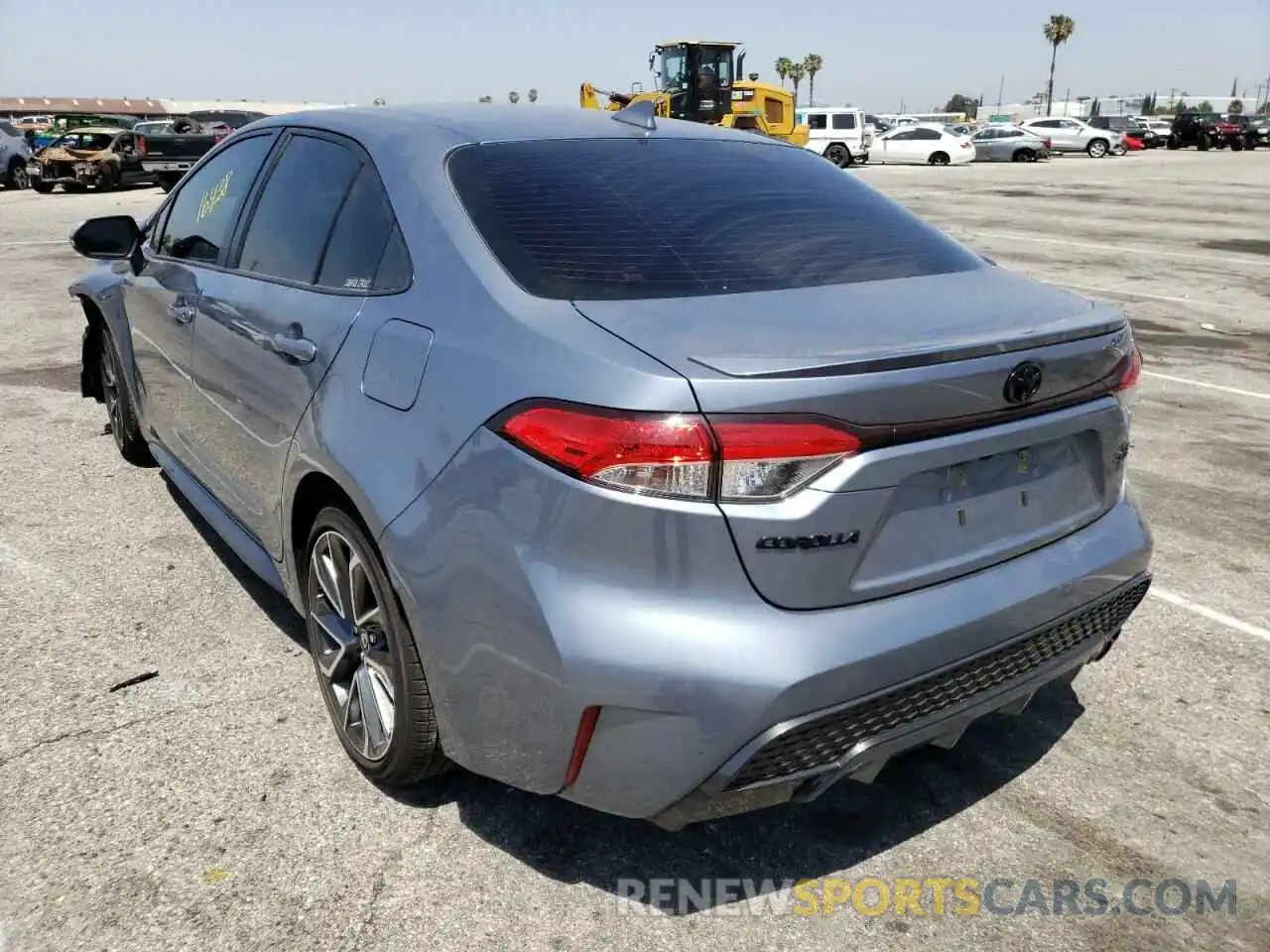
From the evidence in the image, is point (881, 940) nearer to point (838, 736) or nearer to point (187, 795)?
point (838, 736)

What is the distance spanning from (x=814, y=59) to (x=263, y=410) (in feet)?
439

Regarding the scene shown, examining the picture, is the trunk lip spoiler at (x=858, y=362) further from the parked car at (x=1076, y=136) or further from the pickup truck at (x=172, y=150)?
the parked car at (x=1076, y=136)

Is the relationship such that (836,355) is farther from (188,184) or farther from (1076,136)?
(1076,136)

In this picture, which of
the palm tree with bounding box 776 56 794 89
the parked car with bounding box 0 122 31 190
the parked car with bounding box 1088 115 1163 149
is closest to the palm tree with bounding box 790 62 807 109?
the palm tree with bounding box 776 56 794 89

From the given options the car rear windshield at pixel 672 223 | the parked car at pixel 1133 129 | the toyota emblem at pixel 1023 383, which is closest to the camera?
the toyota emblem at pixel 1023 383

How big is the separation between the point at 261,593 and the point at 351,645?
4.24 feet

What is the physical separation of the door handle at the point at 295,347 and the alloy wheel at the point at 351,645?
0.46 metres

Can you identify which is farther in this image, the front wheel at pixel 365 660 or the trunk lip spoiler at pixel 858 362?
the front wheel at pixel 365 660

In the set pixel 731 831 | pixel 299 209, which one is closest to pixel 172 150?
pixel 299 209

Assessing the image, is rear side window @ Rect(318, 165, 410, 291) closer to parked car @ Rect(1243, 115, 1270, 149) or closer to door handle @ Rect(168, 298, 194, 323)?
door handle @ Rect(168, 298, 194, 323)

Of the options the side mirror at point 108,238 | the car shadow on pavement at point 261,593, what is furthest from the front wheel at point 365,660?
the side mirror at point 108,238

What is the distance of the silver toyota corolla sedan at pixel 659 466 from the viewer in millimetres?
1956

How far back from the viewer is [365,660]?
2.72 meters

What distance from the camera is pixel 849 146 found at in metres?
37.6
